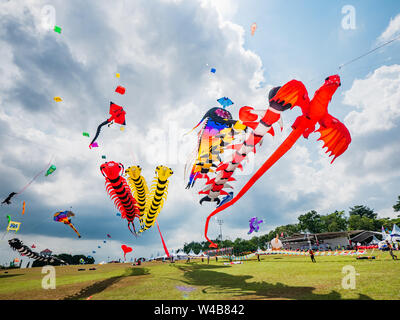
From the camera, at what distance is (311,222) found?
65625 millimetres

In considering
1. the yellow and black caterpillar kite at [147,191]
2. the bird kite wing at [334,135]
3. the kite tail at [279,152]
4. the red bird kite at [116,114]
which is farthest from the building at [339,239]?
the red bird kite at [116,114]

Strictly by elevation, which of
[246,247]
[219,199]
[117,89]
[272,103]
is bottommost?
[246,247]

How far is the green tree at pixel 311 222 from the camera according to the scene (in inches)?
2569

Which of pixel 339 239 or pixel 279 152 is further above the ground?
pixel 279 152

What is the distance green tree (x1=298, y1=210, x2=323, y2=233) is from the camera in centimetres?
6525

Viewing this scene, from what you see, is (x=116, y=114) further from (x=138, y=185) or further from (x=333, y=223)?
(x=333, y=223)

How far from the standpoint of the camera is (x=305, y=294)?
7.83 metres

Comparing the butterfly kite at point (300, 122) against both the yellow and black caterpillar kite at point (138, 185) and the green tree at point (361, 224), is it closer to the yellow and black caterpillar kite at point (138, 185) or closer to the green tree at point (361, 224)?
the yellow and black caterpillar kite at point (138, 185)

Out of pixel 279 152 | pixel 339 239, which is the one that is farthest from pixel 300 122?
pixel 339 239

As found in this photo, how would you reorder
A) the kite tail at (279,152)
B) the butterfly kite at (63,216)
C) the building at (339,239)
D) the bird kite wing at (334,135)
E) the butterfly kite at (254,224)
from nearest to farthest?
the kite tail at (279,152)
the bird kite wing at (334,135)
the butterfly kite at (63,216)
the butterfly kite at (254,224)
the building at (339,239)

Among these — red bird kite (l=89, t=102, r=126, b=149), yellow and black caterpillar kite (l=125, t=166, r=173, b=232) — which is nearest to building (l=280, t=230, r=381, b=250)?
yellow and black caterpillar kite (l=125, t=166, r=173, b=232)

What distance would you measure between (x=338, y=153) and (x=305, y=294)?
222 inches
